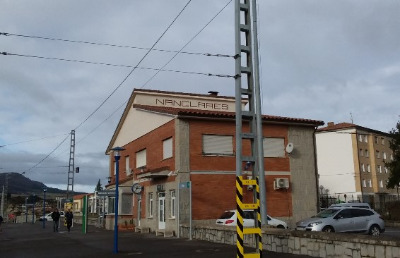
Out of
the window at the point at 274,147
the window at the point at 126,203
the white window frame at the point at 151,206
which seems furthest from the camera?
the window at the point at 126,203

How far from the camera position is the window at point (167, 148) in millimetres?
26641

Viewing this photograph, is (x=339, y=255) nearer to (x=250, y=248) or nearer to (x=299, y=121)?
(x=250, y=248)

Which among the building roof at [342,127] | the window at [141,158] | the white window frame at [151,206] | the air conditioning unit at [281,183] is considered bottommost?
the white window frame at [151,206]

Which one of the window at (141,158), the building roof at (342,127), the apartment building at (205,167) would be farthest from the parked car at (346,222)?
the building roof at (342,127)

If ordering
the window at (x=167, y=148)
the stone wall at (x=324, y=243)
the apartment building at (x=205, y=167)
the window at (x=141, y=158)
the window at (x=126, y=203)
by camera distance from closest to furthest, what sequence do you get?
the stone wall at (x=324, y=243), the apartment building at (x=205, y=167), the window at (x=167, y=148), the window at (x=141, y=158), the window at (x=126, y=203)

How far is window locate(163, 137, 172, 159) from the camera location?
26641 mm

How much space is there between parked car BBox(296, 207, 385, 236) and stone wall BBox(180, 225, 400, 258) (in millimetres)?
4433

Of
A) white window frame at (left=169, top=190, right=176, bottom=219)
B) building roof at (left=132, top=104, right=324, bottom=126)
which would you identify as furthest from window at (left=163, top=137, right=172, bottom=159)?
white window frame at (left=169, top=190, right=176, bottom=219)

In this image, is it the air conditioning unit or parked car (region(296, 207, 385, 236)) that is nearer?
parked car (region(296, 207, 385, 236))

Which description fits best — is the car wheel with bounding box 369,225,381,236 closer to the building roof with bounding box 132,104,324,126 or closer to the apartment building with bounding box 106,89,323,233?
the apartment building with bounding box 106,89,323,233

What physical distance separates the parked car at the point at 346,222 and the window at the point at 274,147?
7.06m

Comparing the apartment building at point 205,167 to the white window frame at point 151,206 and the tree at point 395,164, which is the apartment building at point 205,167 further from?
the tree at point 395,164

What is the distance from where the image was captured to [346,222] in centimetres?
1994

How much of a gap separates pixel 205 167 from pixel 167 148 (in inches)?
125
